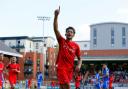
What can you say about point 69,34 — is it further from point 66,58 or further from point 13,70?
point 13,70

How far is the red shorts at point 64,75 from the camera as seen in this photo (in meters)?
7.67

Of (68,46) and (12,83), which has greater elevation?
(68,46)

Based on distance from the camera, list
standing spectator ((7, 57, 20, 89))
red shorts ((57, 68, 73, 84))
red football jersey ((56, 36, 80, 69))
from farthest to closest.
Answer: standing spectator ((7, 57, 20, 89)), red football jersey ((56, 36, 80, 69)), red shorts ((57, 68, 73, 84))

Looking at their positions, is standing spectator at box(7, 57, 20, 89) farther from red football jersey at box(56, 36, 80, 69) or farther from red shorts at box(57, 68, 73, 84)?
red shorts at box(57, 68, 73, 84)

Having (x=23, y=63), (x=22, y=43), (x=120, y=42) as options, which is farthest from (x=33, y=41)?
(x=120, y=42)

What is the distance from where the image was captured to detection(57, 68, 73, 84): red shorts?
7.67 meters

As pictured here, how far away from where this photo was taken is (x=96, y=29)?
10269 cm

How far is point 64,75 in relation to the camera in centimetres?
770

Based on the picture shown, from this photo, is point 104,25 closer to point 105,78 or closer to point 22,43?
point 22,43

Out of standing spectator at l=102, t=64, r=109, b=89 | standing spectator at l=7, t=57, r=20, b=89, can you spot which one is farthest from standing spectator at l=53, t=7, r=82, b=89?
standing spectator at l=102, t=64, r=109, b=89

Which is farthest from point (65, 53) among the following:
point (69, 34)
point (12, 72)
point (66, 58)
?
point (12, 72)

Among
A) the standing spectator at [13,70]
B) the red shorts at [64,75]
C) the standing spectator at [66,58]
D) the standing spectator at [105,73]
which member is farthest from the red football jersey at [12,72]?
the red shorts at [64,75]

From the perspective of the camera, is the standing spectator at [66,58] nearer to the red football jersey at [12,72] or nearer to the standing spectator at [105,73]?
the red football jersey at [12,72]

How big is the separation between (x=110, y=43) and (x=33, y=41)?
87.0 feet
